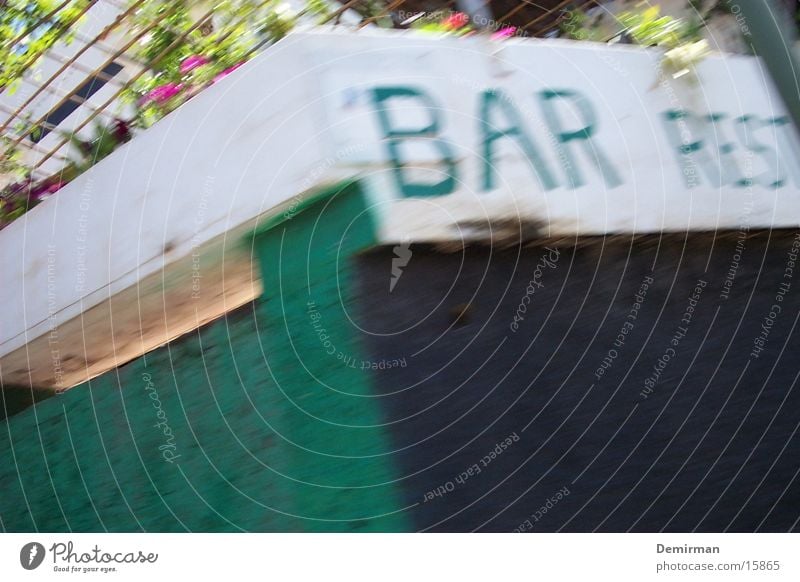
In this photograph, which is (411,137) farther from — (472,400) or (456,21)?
(472,400)

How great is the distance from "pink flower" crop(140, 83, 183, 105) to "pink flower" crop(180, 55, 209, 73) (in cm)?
4

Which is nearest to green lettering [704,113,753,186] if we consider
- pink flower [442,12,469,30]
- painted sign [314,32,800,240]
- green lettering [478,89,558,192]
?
painted sign [314,32,800,240]

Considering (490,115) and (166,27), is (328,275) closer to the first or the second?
(490,115)

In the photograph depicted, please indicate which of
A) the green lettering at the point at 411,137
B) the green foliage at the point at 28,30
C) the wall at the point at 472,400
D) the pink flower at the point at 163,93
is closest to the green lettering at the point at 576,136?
the wall at the point at 472,400

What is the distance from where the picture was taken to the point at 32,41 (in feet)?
6.73

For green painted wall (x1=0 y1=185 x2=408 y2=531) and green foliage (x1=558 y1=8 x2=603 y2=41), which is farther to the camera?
green foliage (x1=558 y1=8 x2=603 y2=41)

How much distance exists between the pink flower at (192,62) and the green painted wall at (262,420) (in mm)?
420

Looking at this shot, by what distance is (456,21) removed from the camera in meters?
1.82

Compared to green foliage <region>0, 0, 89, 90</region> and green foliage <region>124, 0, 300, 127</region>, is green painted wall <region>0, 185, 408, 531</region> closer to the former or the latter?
green foliage <region>124, 0, 300, 127</region>

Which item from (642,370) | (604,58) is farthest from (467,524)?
(604,58)

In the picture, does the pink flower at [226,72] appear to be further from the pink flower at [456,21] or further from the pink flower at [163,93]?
the pink flower at [456,21]

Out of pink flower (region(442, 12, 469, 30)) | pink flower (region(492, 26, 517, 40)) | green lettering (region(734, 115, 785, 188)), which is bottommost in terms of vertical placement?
green lettering (region(734, 115, 785, 188))

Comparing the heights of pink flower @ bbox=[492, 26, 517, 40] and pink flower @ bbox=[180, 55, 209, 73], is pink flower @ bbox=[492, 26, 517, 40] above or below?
below
